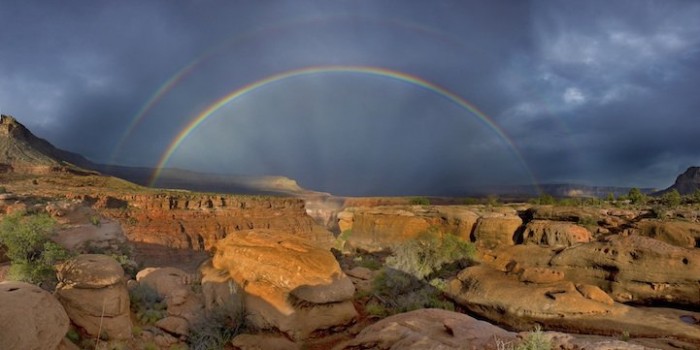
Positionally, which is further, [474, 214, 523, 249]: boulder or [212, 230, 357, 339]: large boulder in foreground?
[474, 214, 523, 249]: boulder

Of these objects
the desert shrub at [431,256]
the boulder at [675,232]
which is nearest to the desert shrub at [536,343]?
the desert shrub at [431,256]

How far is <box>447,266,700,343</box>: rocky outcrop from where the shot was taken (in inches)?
433

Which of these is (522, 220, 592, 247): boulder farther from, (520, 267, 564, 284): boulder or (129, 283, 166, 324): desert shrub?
(129, 283, 166, 324): desert shrub

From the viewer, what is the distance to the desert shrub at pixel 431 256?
21047 millimetres

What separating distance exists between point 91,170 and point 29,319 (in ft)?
398

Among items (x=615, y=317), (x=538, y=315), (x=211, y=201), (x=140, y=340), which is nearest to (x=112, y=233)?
(x=140, y=340)

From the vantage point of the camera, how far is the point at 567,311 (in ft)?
38.5

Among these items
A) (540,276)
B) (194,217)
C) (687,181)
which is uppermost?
(687,181)

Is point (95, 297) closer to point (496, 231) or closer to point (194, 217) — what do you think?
point (496, 231)

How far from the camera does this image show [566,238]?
24656 millimetres

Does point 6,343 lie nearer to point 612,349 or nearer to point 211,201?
point 612,349

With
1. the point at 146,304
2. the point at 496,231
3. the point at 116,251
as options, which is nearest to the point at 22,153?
the point at 116,251

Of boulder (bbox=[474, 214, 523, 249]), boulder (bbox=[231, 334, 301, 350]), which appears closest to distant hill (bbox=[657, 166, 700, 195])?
boulder (bbox=[474, 214, 523, 249])

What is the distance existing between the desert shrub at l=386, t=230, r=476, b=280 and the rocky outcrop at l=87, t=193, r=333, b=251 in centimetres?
3300
